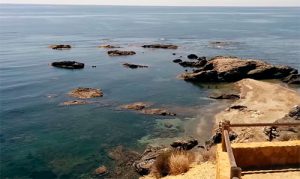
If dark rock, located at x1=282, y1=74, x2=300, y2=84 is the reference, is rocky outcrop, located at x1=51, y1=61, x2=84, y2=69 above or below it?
below

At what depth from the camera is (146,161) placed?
2423 cm

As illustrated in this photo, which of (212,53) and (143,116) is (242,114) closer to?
(143,116)

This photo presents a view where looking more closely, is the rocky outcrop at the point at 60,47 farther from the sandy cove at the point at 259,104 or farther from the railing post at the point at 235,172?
the railing post at the point at 235,172

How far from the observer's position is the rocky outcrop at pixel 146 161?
23.3 meters

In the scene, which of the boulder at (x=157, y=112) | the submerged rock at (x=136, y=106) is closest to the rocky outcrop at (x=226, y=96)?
the boulder at (x=157, y=112)

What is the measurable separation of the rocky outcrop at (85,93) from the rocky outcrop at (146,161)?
18.2 meters

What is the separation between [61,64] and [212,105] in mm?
30362

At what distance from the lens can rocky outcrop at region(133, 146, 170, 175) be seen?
917 inches

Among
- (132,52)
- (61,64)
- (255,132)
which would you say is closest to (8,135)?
(255,132)

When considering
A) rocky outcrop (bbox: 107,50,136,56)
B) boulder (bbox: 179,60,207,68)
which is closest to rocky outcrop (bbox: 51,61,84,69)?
rocky outcrop (bbox: 107,50,136,56)

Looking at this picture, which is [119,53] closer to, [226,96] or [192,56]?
[192,56]

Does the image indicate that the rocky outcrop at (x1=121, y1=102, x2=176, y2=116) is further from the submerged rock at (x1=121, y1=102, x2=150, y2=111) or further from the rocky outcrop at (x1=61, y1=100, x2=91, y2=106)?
the rocky outcrop at (x1=61, y1=100, x2=91, y2=106)

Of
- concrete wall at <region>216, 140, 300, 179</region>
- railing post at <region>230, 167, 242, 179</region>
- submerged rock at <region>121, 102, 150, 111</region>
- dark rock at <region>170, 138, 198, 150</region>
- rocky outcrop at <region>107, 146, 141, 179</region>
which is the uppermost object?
railing post at <region>230, 167, 242, 179</region>

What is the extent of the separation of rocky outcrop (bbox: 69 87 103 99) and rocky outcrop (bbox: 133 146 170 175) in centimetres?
1824
